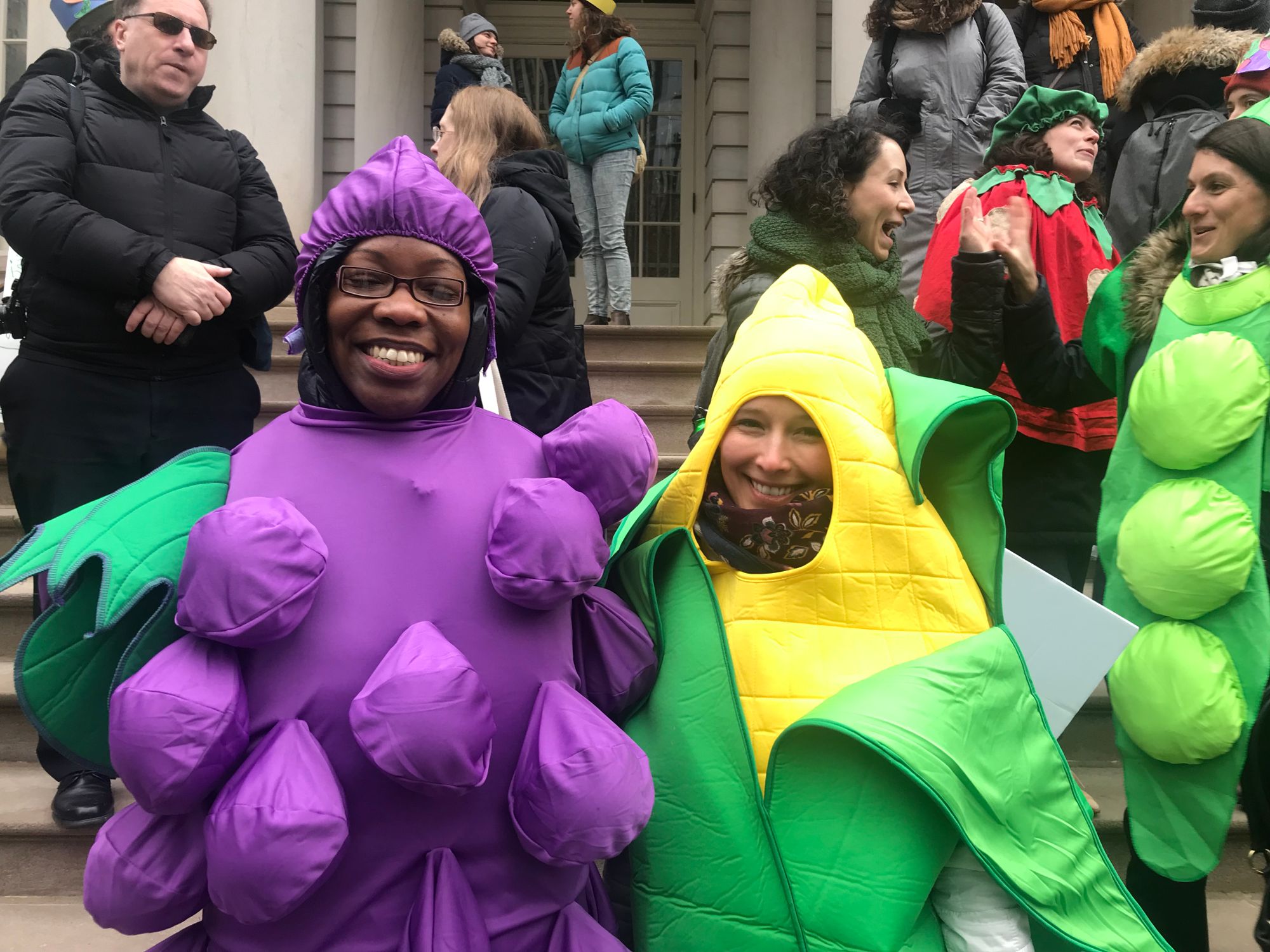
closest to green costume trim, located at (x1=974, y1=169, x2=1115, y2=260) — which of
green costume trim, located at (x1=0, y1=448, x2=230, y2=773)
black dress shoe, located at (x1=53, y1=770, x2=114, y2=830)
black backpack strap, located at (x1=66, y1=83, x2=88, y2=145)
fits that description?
black backpack strap, located at (x1=66, y1=83, x2=88, y2=145)

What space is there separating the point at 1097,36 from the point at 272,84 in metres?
4.14

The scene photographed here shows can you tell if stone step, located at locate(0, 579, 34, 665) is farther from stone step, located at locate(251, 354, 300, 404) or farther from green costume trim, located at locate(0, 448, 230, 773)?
green costume trim, located at locate(0, 448, 230, 773)

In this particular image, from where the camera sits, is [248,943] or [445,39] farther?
[445,39]

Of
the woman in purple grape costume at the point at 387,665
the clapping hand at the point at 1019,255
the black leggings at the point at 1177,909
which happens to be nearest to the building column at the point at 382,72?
the clapping hand at the point at 1019,255

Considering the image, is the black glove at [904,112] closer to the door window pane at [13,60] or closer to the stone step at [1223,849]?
the stone step at [1223,849]

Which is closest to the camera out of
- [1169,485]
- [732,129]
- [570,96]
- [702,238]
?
[1169,485]

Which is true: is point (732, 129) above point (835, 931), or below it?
above

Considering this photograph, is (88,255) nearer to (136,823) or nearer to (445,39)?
(136,823)

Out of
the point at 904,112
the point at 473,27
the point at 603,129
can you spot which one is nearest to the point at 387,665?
the point at 904,112

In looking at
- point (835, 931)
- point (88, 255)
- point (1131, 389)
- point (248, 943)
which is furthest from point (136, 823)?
point (1131, 389)

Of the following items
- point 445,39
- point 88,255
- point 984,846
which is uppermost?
point 445,39

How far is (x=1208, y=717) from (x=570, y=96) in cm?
444

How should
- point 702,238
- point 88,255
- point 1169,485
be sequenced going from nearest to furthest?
point 1169,485 < point 88,255 < point 702,238

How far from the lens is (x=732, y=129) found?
8062 mm
